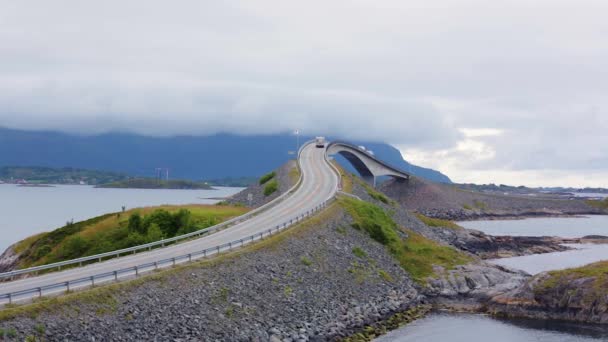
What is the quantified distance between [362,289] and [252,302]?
16.1m

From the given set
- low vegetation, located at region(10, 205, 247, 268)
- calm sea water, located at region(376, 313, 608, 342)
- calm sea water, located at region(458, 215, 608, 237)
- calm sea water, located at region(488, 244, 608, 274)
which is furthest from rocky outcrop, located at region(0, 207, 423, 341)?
calm sea water, located at region(458, 215, 608, 237)

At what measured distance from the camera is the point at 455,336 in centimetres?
5319

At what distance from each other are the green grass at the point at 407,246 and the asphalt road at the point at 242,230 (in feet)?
19.3

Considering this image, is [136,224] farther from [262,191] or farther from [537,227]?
[537,227]

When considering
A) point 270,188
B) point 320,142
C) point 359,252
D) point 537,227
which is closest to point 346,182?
point 270,188

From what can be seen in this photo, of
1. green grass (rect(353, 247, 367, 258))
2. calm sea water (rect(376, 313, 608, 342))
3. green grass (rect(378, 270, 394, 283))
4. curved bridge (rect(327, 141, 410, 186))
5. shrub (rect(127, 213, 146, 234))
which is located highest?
curved bridge (rect(327, 141, 410, 186))

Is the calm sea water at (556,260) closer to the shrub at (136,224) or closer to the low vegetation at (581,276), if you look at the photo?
the low vegetation at (581,276)

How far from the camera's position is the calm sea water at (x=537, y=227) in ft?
495

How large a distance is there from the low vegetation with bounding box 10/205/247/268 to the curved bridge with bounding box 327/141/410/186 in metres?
82.5

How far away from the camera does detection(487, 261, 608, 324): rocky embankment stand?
56781 millimetres

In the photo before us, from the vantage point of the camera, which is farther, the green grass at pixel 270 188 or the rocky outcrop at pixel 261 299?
the green grass at pixel 270 188

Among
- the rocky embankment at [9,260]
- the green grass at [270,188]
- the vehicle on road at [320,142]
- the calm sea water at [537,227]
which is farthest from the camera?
the vehicle on road at [320,142]

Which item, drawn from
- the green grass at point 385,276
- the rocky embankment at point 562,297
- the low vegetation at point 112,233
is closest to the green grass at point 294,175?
the low vegetation at point 112,233

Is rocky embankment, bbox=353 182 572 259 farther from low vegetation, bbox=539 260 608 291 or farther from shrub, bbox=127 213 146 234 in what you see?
shrub, bbox=127 213 146 234
